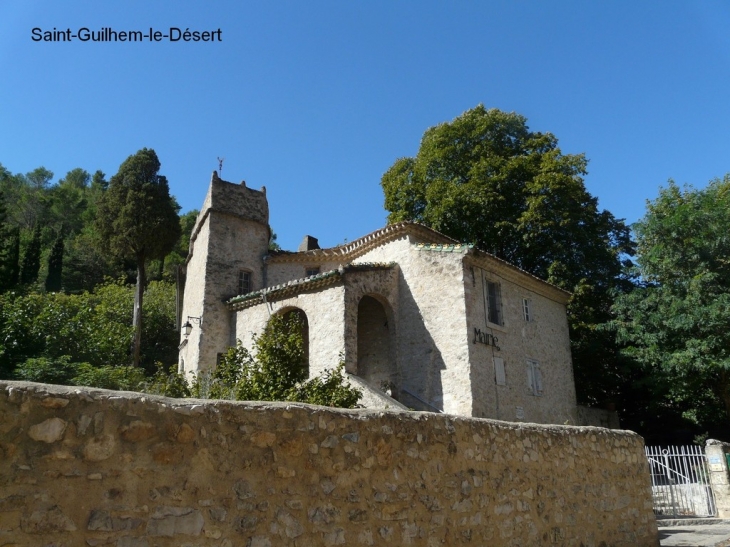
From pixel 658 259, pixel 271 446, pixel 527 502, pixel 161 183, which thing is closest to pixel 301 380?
pixel 527 502

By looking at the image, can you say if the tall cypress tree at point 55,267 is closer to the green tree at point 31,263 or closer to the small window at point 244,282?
the green tree at point 31,263

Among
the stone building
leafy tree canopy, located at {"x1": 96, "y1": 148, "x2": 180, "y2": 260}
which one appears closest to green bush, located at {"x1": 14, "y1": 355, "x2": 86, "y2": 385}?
the stone building

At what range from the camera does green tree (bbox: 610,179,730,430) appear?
70.6 feet

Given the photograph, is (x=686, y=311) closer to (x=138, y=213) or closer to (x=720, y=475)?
(x=720, y=475)

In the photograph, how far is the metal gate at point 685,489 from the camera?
51.2 feet

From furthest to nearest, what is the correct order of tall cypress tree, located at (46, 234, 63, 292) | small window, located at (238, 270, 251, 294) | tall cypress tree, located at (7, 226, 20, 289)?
tall cypress tree, located at (46, 234, 63, 292)
tall cypress tree, located at (7, 226, 20, 289)
small window, located at (238, 270, 251, 294)

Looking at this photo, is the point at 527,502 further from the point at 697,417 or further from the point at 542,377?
the point at 697,417

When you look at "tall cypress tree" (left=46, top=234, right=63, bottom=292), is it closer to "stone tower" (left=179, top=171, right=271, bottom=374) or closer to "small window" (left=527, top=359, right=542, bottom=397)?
"stone tower" (left=179, top=171, right=271, bottom=374)

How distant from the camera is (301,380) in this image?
540 inches

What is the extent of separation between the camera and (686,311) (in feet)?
73.3

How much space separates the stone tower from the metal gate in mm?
14827

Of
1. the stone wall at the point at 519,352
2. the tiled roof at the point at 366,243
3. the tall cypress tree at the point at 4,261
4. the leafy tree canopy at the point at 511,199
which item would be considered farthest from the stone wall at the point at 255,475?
the tall cypress tree at the point at 4,261

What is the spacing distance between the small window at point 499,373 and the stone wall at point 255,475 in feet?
40.3

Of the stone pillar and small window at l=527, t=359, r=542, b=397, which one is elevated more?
small window at l=527, t=359, r=542, b=397
